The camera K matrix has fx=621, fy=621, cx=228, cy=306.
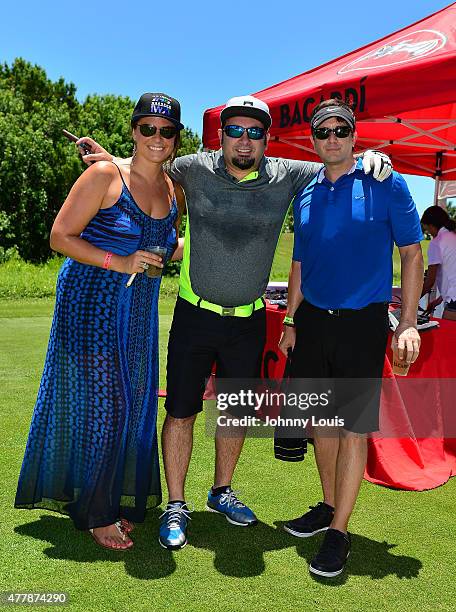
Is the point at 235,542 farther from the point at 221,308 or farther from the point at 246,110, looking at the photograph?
the point at 246,110

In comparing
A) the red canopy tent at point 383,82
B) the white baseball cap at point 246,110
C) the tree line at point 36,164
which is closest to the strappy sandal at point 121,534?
the white baseball cap at point 246,110

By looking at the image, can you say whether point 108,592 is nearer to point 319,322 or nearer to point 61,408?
point 61,408

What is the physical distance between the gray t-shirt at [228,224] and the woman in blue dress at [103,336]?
15cm

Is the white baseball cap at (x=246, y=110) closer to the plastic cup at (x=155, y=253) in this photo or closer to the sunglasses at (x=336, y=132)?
the sunglasses at (x=336, y=132)

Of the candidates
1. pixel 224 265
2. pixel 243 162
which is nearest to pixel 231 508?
pixel 224 265

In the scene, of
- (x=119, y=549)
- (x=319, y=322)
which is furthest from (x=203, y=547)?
(x=319, y=322)

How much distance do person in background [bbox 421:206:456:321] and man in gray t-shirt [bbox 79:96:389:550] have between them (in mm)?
3761

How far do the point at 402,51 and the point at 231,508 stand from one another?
353cm

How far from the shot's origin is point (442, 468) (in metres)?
4.16

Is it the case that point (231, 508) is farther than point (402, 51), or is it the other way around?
point (402, 51)

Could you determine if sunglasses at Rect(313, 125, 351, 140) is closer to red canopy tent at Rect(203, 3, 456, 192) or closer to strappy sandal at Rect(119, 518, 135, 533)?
red canopy tent at Rect(203, 3, 456, 192)

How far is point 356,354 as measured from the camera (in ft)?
9.85

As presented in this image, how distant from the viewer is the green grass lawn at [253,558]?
2607mm

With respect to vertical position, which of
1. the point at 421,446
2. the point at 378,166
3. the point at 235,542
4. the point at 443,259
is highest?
the point at 378,166
